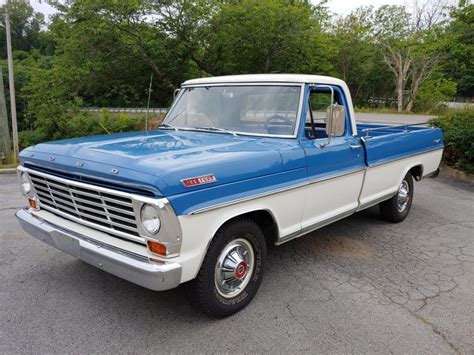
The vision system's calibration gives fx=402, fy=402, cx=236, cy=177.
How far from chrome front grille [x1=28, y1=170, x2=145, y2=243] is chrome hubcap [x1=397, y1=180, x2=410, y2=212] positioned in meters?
4.11

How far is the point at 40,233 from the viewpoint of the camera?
3.42 metres

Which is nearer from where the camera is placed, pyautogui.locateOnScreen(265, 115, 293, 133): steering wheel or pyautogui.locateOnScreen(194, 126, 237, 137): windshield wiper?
pyautogui.locateOnScreen(265, 115, 293, 133): steering wheel

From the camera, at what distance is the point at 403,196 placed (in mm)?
5762

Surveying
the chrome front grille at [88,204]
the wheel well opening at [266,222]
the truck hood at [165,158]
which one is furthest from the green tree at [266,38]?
the chrome front grille at [88,204]

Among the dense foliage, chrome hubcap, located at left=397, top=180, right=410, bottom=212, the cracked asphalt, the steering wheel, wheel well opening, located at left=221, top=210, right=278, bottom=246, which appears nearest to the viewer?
the cracked asphalt

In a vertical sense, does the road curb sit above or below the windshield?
below

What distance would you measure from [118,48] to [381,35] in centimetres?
2116

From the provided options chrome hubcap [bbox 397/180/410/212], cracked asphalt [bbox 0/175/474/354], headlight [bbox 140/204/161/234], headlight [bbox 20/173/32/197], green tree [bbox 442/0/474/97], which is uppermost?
green tree [bbox 442/0/474/97]

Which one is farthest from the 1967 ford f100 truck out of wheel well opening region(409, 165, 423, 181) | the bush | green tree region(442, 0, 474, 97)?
green tree region(442, 0, 474, 97)

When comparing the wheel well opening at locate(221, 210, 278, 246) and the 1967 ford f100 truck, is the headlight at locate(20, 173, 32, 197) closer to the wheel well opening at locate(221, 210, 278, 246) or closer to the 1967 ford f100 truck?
the 1967 ford f100 truck

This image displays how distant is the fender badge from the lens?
2.76 m

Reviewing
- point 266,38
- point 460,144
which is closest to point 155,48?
point 266,38

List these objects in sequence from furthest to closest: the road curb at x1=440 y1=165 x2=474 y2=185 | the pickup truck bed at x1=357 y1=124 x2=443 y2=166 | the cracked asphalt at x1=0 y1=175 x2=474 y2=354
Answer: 1. the road curb at x1=440 y1=165 x2=474 y2=185
2. the pickup truck bed at x1=357 y1=124 x2=443 y2=166
3. the cracked asphalt at x1=0 y1=175 x2=474 y2=354

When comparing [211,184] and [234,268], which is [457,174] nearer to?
[234,268]
